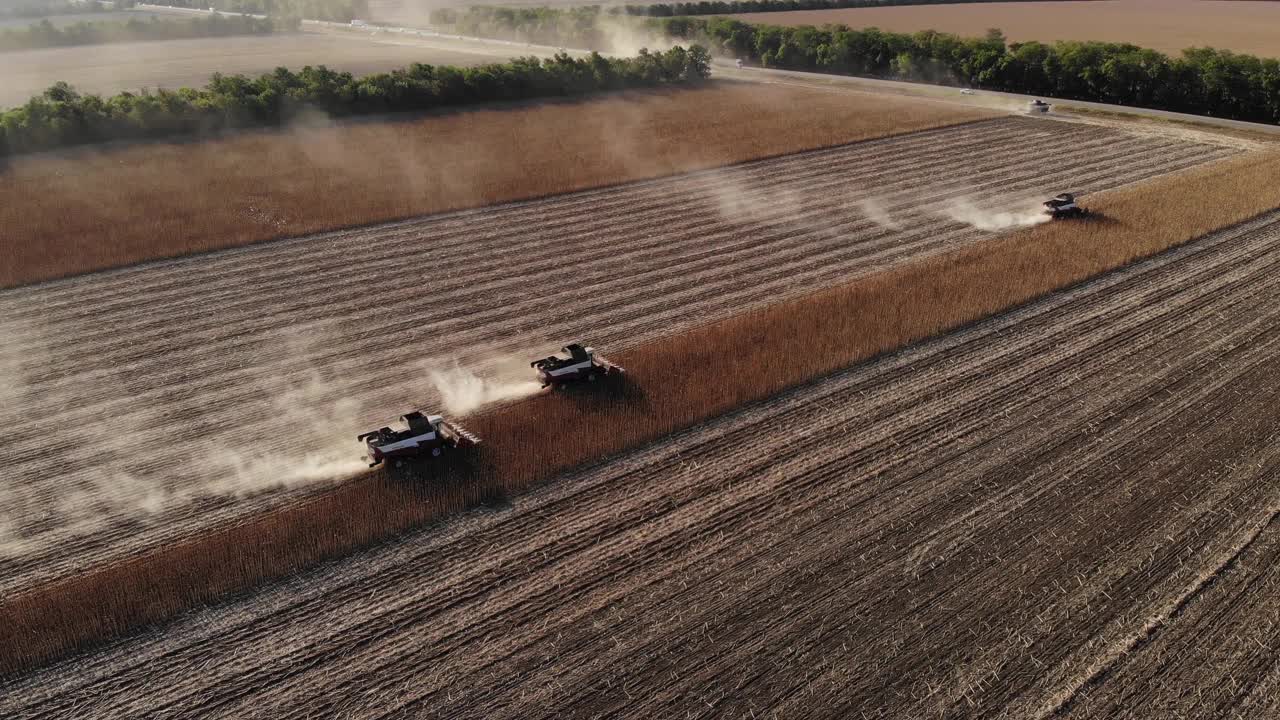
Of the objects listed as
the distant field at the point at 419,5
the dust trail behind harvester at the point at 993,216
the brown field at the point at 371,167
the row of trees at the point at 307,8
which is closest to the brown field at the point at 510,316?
the dust trail behind harvester at the point at 993,216

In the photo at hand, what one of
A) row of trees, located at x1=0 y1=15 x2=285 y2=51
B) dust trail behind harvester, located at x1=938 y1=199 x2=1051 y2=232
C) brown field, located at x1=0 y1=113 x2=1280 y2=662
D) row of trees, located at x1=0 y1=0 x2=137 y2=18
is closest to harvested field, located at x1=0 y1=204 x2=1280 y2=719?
brown field, located at x1=0 y1=113 x2=1280 y2=662

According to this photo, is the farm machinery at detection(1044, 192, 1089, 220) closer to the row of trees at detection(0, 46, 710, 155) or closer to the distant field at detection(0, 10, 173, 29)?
the row of trees at detection(0, 46, 710, 155)

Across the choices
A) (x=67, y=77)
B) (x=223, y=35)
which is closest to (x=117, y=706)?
(x=67, y=77)

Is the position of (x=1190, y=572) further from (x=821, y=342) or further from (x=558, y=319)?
(x=558, y=319)

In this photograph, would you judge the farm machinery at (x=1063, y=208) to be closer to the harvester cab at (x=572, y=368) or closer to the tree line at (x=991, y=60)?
the harvester cab at (x=572, y=368)

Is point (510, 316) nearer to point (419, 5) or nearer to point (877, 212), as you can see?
point (877, 212)

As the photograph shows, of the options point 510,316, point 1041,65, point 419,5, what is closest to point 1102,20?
point 1041,65
